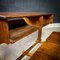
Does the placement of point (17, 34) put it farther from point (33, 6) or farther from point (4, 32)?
point (33, 6)

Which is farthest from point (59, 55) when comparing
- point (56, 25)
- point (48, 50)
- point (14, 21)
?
point (56, 25)

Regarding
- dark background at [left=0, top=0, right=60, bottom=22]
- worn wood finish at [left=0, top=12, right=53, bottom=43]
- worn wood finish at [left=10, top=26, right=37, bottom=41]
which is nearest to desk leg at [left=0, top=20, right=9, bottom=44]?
worn wood finish at [left=0, top=12, right=53, bottom=43]

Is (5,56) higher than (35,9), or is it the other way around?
(35,9)

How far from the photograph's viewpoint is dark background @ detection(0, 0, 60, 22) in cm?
501

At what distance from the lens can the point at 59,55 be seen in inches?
28.7

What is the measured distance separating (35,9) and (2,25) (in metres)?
4.28

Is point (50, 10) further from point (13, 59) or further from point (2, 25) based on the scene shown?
point (2, 25)

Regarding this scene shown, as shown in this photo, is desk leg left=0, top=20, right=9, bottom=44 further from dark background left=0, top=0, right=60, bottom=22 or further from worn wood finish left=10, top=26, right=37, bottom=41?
dark background left=0, top=0, right=60, bottom=22

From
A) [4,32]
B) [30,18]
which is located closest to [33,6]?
[30,18]

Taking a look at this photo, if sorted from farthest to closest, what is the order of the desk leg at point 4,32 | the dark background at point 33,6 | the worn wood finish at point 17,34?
the dark background at point 33,6
the worn wood finish at point 17,34
the desk leg at point 4,32

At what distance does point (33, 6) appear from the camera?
5215 millimetres

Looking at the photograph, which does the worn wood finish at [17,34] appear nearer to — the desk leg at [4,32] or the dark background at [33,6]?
the desk leg at [4,32]

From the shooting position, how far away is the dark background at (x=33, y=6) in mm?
5008

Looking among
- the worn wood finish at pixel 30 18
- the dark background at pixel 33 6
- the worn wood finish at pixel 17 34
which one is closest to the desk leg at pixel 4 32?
the worn wood finish at pixel 30 18
